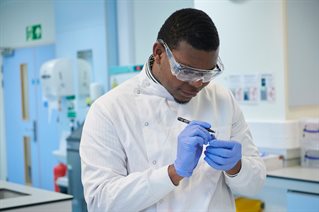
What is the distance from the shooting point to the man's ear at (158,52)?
127 centimetres

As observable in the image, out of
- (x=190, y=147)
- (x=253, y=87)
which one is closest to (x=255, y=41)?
(x=253, y=87)

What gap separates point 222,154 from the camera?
3.96 ft

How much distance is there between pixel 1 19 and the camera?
20.0ft

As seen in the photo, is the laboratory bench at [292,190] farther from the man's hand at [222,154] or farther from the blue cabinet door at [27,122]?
the blue cabinet door at [27,122]

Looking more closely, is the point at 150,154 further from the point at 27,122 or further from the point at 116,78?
the point at 27,122

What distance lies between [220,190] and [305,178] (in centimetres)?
125

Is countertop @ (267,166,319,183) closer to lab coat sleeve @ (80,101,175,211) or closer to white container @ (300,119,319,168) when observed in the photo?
white container @ (300,119,319,168)

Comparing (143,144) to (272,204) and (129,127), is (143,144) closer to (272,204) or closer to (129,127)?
(129,127)

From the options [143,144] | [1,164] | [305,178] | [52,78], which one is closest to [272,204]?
[305,178]

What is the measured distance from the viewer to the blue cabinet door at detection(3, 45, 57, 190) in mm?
5453

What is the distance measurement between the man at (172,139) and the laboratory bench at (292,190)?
3.81ft

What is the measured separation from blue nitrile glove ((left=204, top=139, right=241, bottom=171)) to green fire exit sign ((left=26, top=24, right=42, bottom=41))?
15.1ft

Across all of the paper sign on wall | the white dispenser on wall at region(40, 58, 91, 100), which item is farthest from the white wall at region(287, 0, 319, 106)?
the white dispenser on wall at region(40, 58, 91, 100)

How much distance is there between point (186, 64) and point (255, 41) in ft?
6.09
